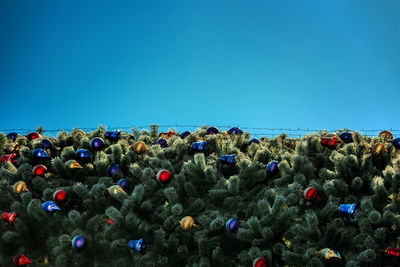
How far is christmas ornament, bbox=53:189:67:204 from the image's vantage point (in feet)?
20.1

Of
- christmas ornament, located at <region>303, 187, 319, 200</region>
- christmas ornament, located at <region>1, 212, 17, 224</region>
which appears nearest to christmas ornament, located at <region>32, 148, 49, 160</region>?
christmas ornament, located at <region>1, 212, 17, 224</region>

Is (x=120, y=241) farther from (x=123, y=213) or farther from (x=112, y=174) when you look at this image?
(x=112, y=174)

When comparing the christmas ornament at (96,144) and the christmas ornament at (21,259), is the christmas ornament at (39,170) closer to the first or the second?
the christmas ornament at (96,144)

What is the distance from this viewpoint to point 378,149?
237 inches

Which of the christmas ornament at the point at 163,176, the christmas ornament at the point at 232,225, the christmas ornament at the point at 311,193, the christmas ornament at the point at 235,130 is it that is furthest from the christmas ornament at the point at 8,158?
the christmas ornament at the point at 311,193

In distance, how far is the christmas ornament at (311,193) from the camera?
17.3 ft

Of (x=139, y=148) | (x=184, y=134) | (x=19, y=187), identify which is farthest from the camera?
(x=184, y=134)

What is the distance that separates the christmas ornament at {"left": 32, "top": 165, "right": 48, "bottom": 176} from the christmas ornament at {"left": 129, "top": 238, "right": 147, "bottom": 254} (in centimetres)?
250

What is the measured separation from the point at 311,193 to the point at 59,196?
162 inches

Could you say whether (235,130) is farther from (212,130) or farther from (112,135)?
(112,135)

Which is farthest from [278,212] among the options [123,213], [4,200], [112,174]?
[4,200]

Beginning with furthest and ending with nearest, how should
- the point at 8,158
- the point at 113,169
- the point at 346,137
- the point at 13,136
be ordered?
the point at 13,136 < the point at 8,158 < the point at 346,137 < the point at 113,169

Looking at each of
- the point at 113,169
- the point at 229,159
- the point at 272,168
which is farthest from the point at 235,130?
the point at 113,169

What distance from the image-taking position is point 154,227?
19.3 ft
